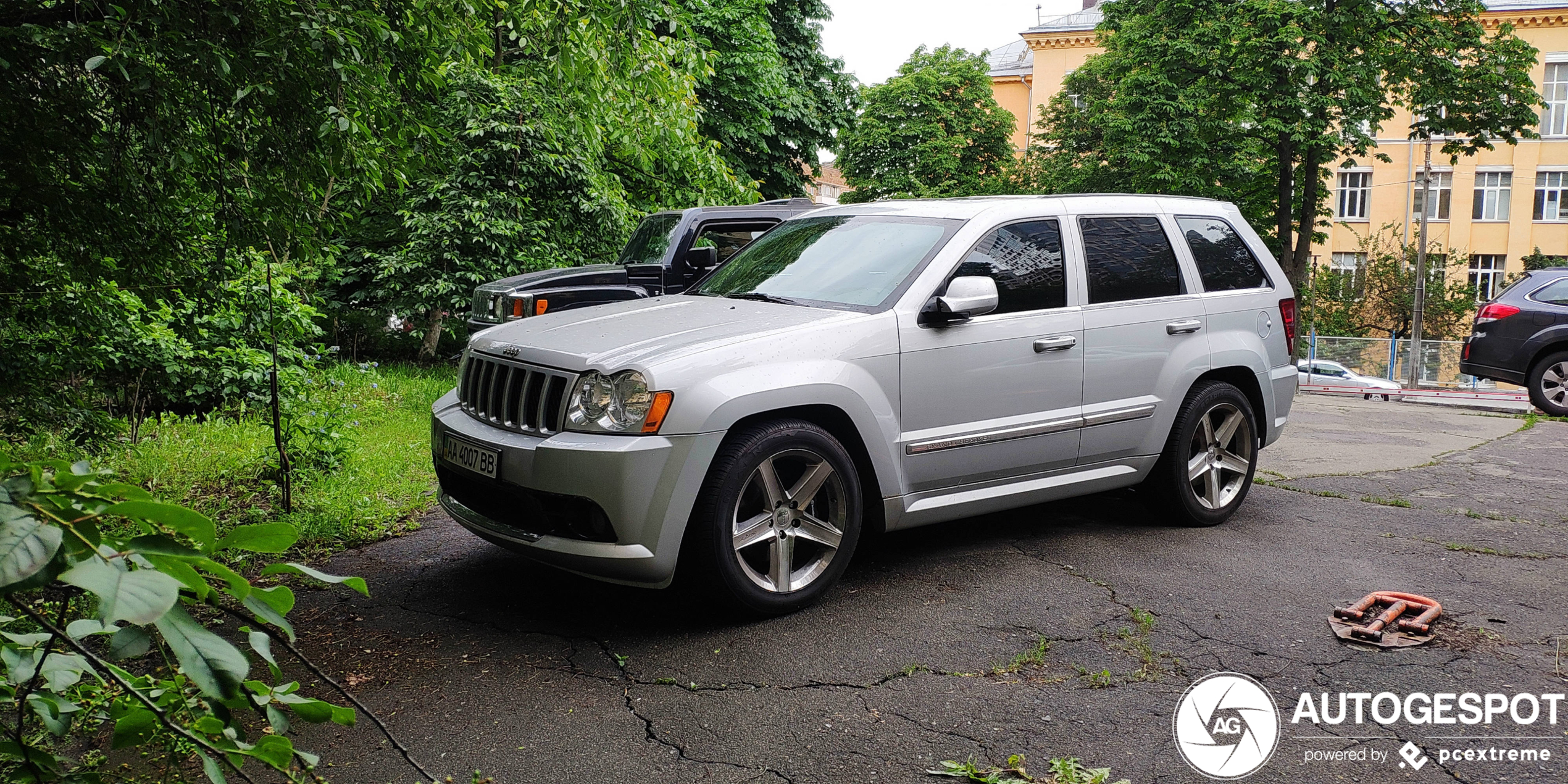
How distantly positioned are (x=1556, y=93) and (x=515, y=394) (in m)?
56.0

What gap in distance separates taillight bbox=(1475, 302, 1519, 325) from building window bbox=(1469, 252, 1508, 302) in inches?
1560

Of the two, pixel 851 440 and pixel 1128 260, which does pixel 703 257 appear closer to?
pixel 1128 260

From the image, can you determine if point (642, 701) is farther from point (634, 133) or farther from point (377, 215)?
point (377, 215)

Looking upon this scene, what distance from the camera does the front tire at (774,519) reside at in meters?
4.38

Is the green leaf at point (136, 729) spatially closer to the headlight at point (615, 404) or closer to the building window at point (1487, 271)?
the headlight at point (615, 404)

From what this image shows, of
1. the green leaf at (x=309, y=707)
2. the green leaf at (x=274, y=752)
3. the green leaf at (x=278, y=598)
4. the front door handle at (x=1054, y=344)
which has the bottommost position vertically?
the green leaf at (x=274, y=752)

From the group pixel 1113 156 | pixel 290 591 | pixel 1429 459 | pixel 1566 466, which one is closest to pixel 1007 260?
pixel 290 591

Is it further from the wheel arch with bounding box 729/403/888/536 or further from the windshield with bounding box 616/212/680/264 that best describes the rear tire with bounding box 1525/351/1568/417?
the wheel arch with bounding box 729/403/888/536

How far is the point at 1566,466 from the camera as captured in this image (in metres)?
9.02

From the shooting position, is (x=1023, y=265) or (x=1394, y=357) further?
(x=1394, y=357)

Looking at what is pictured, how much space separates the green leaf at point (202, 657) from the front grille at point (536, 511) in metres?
2.90

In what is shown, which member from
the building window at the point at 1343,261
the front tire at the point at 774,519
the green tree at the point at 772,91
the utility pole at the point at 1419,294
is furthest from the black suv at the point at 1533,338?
→ the building window at the point at 1343,261

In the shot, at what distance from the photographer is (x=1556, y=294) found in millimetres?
13648

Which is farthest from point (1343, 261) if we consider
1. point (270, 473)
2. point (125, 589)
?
point (125, 589)
